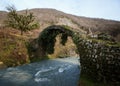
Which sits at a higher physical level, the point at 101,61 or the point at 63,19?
the point at 63,19

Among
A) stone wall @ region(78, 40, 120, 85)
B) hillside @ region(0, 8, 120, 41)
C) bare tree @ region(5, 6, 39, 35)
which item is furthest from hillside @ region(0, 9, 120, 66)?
stone wall @ region(78, 40, 120, 85)

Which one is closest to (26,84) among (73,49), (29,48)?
(29,48)

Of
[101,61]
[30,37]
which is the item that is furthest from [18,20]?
[101,61]

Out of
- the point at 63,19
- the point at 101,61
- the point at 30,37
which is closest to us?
the point at 101,61

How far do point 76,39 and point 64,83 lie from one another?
295 inches

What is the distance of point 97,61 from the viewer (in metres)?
18.5

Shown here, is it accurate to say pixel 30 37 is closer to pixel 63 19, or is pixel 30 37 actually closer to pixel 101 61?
pixel 101 61

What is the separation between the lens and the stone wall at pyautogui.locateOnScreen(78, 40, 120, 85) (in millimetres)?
16516

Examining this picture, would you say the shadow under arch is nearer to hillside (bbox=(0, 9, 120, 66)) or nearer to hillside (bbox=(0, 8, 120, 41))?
hillside (bbox=(0, 9, 120, 66))

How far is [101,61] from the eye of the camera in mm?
17844

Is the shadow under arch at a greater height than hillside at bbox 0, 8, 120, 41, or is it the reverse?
hillside at bbox 0, 8, 120, 41

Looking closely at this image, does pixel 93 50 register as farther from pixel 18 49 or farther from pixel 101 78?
pixel 18 49

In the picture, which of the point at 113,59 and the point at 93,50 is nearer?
the point at 113,59

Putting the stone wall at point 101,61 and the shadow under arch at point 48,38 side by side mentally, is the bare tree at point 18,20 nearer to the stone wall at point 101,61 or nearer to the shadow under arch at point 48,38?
the shadow under arch at point 48,38
